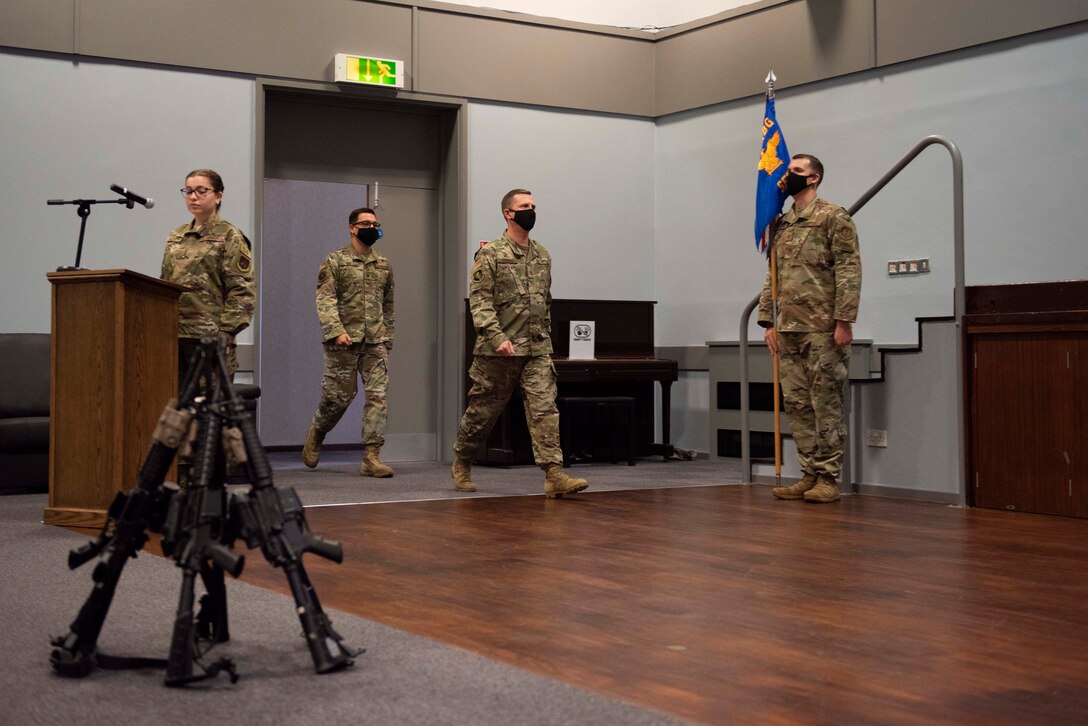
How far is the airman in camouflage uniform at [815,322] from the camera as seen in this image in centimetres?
594

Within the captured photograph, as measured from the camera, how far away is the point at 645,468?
8180mm

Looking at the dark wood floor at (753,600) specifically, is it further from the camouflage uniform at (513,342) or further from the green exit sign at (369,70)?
the green exit sign at (369,70)

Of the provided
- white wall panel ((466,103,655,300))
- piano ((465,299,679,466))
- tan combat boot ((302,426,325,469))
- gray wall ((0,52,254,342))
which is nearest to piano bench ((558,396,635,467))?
piano ((465,299,679,466))

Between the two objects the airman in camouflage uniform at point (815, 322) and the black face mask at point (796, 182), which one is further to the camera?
the black face mask at point (796, 182)

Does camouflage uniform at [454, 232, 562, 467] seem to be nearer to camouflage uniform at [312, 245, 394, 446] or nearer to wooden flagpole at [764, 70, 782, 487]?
wooden flagpole at [764, 70, 782, 487]

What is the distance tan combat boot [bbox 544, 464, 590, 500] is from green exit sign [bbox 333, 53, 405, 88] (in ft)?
11.6

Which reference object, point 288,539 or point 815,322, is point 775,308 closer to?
point 815,322

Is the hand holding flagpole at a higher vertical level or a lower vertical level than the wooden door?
higher

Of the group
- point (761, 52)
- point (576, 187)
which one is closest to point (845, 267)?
point (761, 52)

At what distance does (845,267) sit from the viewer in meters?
5.91

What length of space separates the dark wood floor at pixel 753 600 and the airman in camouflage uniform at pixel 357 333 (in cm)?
191

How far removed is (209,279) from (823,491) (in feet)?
10.1

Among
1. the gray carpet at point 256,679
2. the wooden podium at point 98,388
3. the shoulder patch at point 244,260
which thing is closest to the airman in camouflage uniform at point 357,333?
the shoulder patch at point 244,260

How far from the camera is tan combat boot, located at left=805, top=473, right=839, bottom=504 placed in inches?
234
